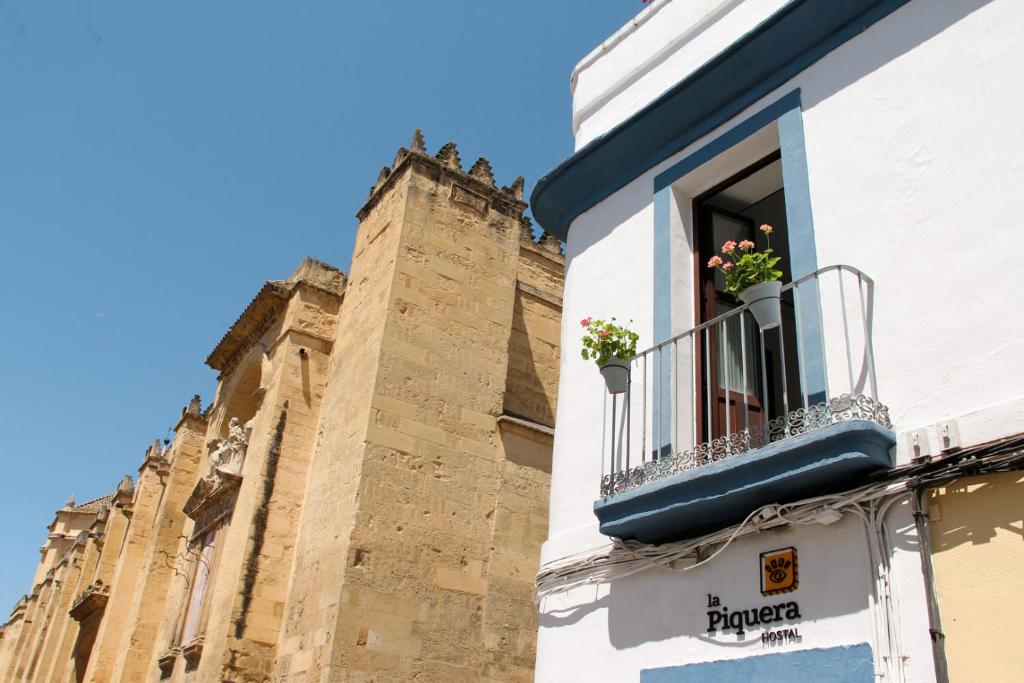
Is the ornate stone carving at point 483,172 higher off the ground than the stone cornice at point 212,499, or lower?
higher

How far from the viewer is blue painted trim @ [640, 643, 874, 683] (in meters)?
3.37

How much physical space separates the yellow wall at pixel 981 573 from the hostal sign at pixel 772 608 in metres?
0.64

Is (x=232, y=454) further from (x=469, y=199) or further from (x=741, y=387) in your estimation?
(x=741, y=387)

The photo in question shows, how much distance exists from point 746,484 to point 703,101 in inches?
99.9

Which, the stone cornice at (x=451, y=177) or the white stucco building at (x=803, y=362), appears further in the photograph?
the stone cornice at (x=451, y=177)

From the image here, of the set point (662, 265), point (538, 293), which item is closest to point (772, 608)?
point (662, 265)

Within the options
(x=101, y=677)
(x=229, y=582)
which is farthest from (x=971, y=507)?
(x=101, y=677)

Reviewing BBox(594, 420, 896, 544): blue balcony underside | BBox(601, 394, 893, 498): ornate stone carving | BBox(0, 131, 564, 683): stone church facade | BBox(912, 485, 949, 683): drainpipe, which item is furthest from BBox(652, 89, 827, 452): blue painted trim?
BBox(0, 131, 564, 683): stone church facade

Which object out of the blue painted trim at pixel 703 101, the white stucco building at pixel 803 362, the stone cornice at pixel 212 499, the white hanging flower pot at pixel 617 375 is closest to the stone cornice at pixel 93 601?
the stone cornice at pixel 212 499

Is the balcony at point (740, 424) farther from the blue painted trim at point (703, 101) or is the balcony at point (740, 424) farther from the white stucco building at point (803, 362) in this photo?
the blue painted trim at point (703, 101)

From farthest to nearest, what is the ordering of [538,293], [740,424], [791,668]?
[538,293], [740,424], [791,668]

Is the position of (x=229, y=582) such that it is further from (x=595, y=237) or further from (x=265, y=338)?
(x=595, y=237)

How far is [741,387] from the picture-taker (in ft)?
16.2

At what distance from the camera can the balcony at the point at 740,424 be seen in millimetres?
3643
